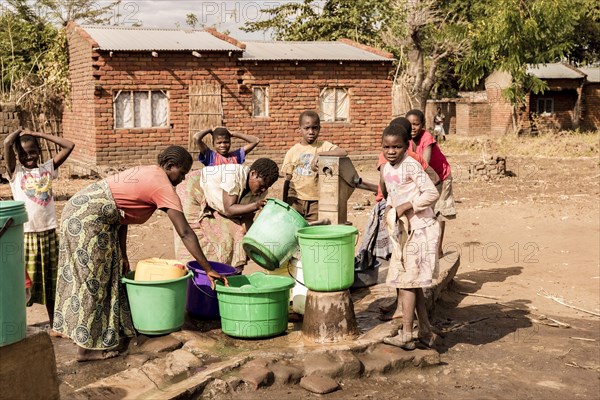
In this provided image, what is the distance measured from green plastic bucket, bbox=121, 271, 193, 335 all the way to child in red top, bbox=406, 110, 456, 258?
260 centimetres

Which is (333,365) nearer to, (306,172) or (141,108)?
(306,172)

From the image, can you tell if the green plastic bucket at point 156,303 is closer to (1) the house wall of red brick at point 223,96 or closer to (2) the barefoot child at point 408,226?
(2) the barefoot child at point 408,226

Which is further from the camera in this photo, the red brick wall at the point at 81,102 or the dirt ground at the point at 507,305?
the red brick wall at the point at 81,102

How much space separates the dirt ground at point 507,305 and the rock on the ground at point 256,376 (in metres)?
0.06

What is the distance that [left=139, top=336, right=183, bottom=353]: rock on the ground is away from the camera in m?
4.55

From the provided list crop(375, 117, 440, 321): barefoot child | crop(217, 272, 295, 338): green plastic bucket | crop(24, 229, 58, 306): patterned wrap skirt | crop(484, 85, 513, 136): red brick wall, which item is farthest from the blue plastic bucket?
crop(484, 85, 513, 136): red brick wall

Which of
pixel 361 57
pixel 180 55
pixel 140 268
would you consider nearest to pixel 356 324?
pixel 140 268

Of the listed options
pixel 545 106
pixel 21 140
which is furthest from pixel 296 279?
pixel 545 106

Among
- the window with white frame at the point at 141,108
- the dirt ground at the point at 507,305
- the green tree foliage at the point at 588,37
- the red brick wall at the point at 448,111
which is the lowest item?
the dirt ground at the point at 507,305

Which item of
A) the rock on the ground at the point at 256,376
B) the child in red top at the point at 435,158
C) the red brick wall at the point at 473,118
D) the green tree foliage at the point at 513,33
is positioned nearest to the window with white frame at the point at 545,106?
the red brick wall at the point at 473,118

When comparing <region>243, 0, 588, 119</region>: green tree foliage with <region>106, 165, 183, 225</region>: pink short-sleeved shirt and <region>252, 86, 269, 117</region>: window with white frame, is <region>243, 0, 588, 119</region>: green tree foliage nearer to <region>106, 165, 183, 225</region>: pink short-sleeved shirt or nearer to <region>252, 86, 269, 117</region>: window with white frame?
<region>252, 86, 269, 117</region>: window with white frame

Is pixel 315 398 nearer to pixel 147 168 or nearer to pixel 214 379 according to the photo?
pixel 214 379

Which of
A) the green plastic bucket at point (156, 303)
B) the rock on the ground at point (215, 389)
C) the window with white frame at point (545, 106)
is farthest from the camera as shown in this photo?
the window with white frame at point (545, 106)

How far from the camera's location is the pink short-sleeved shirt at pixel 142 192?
4.38 meters
